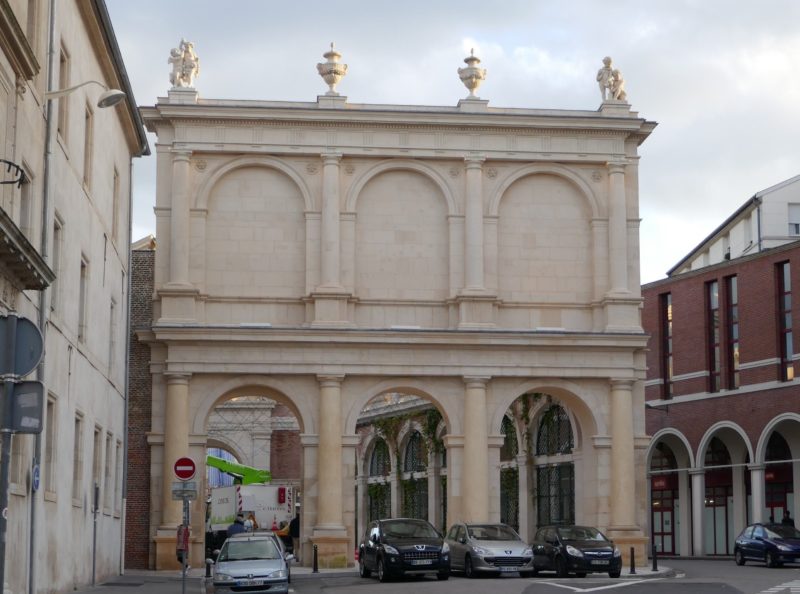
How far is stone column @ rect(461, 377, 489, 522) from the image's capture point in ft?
137


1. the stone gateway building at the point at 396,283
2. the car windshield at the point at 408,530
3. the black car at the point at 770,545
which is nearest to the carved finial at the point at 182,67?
the stone gateway building at the point at 396,283

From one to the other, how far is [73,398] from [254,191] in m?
15.8

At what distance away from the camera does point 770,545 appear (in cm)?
4238

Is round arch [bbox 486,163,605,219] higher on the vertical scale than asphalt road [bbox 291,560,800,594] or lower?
higher

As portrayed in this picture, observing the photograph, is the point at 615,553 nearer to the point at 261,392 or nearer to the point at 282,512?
the point at 261,392

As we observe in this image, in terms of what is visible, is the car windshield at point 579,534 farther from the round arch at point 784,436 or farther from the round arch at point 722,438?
the round arch at point 722,438

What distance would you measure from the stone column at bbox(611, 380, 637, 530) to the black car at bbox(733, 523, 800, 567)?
408cm

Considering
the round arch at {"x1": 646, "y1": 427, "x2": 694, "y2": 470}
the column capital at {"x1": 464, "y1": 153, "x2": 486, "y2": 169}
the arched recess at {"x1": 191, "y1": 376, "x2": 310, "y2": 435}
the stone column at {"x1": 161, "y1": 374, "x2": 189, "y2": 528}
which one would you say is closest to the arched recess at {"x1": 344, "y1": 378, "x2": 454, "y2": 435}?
the arched recess at {"x1": 191, "y1": 376, "x2": 310, "y2": 435}

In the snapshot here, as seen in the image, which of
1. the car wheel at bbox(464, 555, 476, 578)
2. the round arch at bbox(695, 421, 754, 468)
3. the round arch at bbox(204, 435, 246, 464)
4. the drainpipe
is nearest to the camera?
the drainpipe

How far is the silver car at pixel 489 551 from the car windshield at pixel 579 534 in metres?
1.30

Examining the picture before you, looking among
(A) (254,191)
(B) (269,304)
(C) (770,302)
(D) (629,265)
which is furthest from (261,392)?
(C) (770,302)

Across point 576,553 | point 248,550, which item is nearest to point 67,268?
point 248,550

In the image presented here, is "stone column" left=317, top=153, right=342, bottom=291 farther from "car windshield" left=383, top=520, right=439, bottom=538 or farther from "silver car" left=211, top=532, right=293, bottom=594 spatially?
"silver car" left=211, top=532, right=293, bottom=594

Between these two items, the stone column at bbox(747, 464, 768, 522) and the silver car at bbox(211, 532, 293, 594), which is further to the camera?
the stone column at bbox(747, 464, 768, 522)
